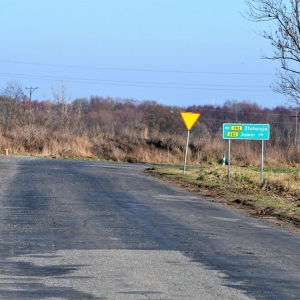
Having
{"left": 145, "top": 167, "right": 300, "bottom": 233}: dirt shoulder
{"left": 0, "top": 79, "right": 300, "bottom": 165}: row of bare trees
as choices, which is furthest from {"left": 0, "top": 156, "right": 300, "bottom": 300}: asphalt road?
{"left": 0, "top": 79, "right": 300, "bottom": 165}: row of bare trees

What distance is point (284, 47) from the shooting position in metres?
28.4

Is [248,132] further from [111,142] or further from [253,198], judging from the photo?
[111,142]

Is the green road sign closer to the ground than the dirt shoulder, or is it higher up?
higher up

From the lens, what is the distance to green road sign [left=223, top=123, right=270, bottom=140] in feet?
86.7

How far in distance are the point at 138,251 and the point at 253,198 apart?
11107 millimetres

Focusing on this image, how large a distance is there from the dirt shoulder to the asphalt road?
2.12 feet

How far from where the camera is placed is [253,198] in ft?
71.2

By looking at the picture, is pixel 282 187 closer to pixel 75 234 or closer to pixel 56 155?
pixel 75 234

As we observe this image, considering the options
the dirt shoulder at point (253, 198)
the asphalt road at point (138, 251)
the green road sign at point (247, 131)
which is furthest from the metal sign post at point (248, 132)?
the asphalt road at point (138, 251)

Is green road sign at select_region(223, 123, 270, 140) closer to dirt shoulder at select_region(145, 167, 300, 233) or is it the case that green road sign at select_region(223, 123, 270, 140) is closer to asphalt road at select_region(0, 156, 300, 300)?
dirt shoulder at select_region(145, 167, 300, 233)

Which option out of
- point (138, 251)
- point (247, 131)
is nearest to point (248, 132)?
point (247, 131)

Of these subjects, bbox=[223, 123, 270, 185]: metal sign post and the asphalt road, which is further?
bbox=[223, 123, 270, 185]: metal sign post

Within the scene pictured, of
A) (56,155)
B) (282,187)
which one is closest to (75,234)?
(282,187)

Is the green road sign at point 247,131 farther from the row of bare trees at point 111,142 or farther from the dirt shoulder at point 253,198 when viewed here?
the row of bare trees at point 111,142
